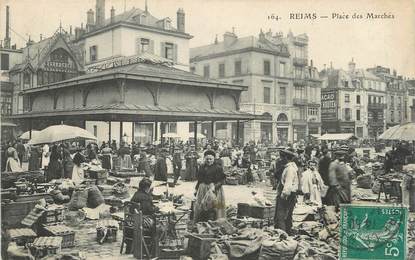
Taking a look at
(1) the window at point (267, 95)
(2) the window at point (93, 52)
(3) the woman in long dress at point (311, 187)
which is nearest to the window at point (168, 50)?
(2) the window at point (93, 52)

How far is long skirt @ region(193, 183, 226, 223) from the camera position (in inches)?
334

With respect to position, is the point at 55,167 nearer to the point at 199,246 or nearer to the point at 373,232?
the point at 199,246

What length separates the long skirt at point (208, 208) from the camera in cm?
848

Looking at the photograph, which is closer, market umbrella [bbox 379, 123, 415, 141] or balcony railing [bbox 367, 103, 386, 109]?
market umbrella [bbox 379, 123, 415, 141]

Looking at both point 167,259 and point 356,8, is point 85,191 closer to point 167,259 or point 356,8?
point 167,259

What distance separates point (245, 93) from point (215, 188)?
30.9m

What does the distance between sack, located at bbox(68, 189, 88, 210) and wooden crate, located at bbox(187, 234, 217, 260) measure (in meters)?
4.88

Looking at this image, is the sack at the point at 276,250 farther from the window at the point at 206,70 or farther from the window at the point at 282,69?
A: the window at the point at 282,69

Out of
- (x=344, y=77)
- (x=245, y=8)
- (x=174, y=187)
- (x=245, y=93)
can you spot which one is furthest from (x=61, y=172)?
(x=344, y=77)

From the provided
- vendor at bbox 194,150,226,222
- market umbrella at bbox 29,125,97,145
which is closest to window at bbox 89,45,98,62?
market umbrella at bbox 29,125,97,145

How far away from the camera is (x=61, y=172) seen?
46.1 feet

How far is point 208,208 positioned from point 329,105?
43.2 metres

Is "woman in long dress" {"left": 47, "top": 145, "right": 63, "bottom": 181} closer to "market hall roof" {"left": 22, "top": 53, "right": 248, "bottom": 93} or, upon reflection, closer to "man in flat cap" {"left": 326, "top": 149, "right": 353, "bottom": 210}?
"market hall roof" {"left": 22, "top": 53, "right": 248, "bottom": 93}

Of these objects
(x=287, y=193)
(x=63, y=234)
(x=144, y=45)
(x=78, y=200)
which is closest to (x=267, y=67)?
(x=144, y=45)
